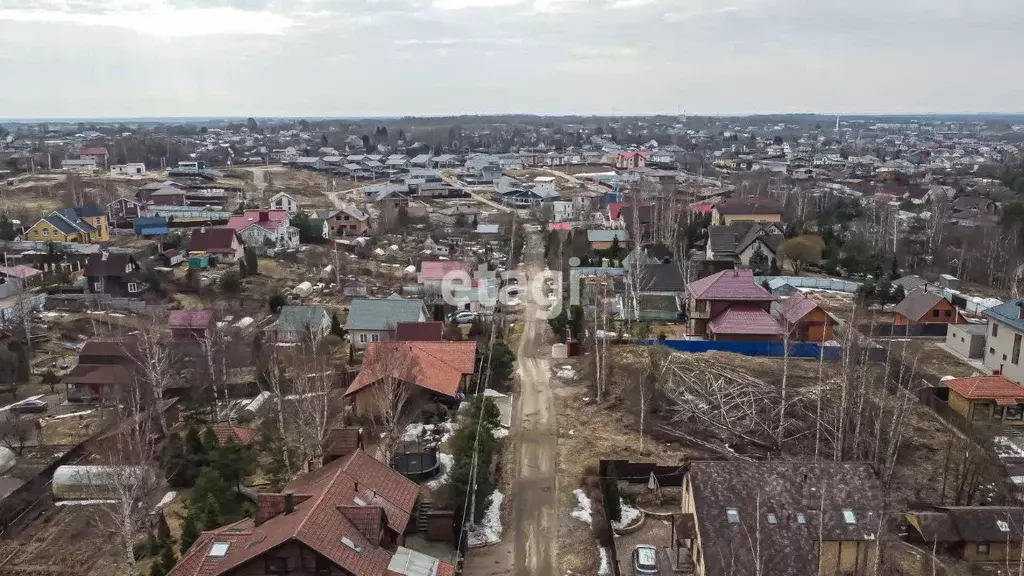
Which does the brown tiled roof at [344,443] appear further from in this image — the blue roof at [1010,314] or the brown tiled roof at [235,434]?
the blue roof at [1010,314]

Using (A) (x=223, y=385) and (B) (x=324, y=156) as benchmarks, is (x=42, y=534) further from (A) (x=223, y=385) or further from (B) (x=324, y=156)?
(B) (x=324, y=156)

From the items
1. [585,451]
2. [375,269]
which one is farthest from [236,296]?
[585,451]

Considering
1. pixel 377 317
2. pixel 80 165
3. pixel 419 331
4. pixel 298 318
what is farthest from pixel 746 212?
pixel 80 165

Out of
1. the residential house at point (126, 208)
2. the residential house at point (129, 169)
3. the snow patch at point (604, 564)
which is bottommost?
the snow patch at point (604, 564)

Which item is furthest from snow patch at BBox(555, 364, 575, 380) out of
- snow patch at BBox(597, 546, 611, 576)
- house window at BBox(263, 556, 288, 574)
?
house window at BBox(263, 556, 288, 574)

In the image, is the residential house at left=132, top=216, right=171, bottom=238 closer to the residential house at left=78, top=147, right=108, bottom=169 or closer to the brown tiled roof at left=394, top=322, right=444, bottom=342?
the brown tiled roof at left=394, top=322, right=444, bottom=342

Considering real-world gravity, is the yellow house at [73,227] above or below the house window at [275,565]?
above

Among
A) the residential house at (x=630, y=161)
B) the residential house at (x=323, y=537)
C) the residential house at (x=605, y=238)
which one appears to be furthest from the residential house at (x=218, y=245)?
the residential house at (x=630, y=161)
